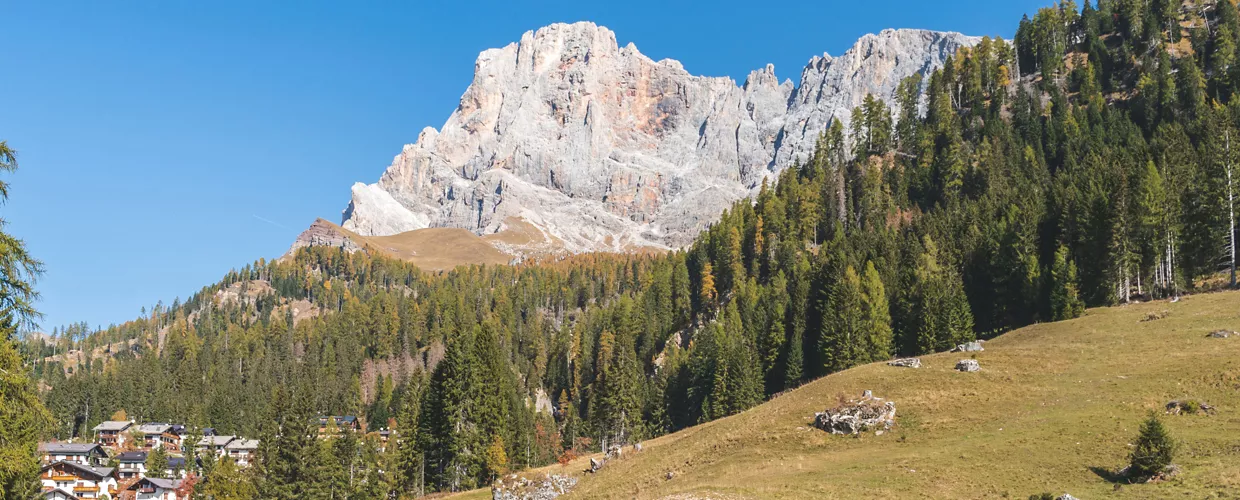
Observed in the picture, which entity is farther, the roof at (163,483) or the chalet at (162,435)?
the chalet at (162,435)

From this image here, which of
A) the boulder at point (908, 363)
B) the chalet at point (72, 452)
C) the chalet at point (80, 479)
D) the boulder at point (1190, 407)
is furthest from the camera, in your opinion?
the chalet at point (72, 452)

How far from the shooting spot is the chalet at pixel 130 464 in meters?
123

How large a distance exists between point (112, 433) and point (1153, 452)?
167 m

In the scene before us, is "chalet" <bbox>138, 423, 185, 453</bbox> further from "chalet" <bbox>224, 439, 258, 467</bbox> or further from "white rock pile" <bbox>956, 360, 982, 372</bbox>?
"white rock pile" <bbox>956, 360, 982, 372</bbox>

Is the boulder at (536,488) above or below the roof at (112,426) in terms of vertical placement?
above

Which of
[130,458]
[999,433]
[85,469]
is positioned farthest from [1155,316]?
Result: [130,458]

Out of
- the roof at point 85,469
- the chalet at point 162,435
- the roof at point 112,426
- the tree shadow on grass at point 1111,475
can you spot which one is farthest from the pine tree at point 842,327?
the roof at point 112,426

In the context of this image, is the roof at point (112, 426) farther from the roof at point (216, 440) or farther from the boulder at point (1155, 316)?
the boulder at point (1155, 316)

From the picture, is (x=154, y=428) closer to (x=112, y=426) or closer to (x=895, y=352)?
(x=112, y=426)

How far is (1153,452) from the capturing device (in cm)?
3086

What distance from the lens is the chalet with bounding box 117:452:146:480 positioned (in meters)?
123

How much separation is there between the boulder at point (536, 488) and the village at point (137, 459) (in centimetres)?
3412

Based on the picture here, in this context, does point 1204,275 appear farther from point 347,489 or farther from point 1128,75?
point 347,489

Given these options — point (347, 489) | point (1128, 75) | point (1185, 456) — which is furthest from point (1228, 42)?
point (347, 489)
